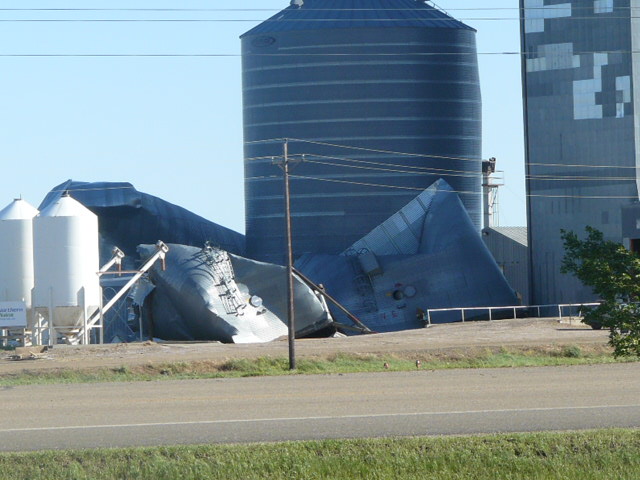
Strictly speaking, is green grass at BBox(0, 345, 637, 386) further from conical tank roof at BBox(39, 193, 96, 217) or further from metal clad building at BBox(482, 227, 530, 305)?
metal clad building at BBox(482, 227, 530, 305)

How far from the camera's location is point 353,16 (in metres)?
132

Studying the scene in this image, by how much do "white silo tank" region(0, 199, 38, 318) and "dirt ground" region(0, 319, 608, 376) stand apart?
704cm

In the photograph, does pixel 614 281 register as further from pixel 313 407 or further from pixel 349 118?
pixel 349 118

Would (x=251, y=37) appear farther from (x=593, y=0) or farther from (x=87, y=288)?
(x=87, y=288)

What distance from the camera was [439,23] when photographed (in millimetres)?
132625

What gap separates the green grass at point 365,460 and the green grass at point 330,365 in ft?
59.6

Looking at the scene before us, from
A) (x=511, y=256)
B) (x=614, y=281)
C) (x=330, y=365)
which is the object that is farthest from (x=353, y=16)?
(x=614, y=281)

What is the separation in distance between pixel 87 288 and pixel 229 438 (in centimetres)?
3865

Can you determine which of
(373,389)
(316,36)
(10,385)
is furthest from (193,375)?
(316,36)

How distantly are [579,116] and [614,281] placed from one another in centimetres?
7169

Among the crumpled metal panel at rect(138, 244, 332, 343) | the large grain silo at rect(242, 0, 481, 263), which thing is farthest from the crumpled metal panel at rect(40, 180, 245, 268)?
the crumpled metal panel at rect(138, 244, 332, 343)

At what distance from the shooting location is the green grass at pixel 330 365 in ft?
130

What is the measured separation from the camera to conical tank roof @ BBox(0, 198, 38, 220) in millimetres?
62438

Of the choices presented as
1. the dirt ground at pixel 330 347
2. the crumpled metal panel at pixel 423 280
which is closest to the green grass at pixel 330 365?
the dirt ground at pixel 330 347
